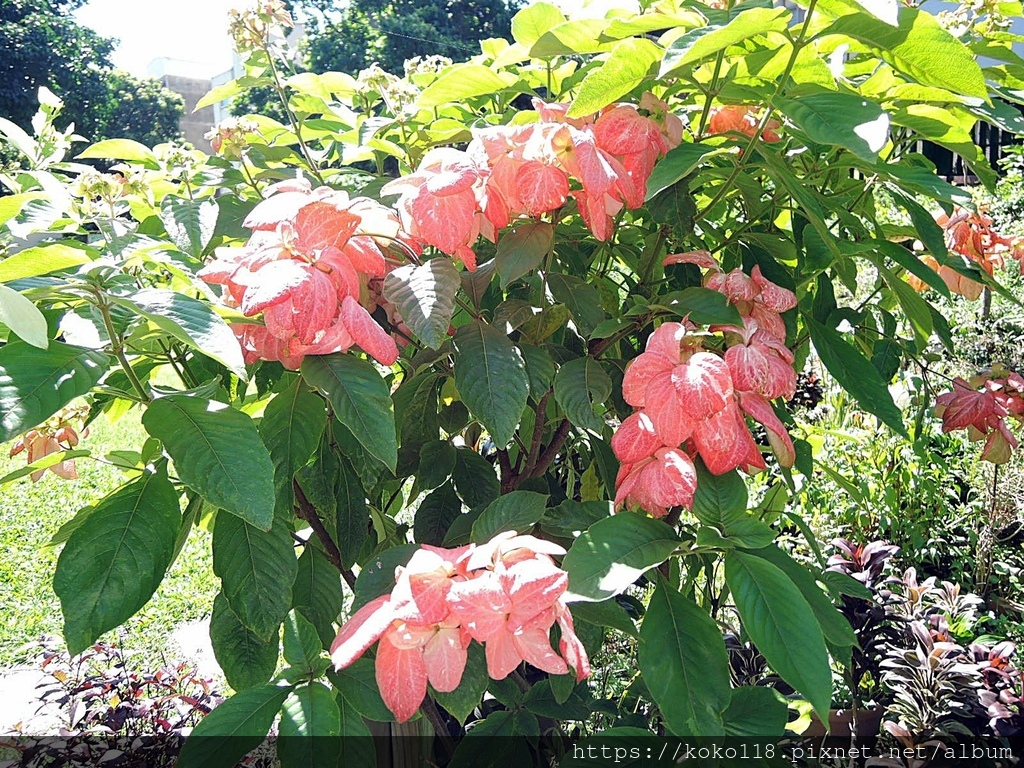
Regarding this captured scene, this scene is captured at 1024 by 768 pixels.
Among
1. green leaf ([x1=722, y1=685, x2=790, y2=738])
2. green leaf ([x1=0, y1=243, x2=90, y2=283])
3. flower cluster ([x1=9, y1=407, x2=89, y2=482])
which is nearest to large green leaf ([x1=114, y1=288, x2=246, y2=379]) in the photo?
green leaf ([x1=0, y1=243, x2=90, y2=283])

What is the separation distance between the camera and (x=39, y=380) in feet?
1.94

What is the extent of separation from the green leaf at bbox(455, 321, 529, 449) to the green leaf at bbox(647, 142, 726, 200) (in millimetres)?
190

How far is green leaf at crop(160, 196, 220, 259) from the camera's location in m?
0.85

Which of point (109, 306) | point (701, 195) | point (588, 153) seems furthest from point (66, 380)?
point (701, 195)

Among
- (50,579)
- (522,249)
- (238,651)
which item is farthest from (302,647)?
(50,579)

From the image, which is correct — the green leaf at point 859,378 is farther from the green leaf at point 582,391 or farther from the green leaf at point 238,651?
the green leaf at point 238,651

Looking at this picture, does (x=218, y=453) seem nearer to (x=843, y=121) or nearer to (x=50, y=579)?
(x=843, y=121)

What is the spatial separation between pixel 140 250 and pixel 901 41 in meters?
0.64

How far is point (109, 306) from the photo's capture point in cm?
67

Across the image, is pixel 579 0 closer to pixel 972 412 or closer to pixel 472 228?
pixel 472 228

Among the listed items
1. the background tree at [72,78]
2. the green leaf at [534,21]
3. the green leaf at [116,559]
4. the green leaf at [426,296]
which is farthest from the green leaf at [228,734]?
the background tree at [72,78]

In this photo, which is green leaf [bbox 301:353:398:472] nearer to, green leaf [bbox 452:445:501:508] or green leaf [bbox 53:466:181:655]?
green leaf [bbox 53:466:181:655]

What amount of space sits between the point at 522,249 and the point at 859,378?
38 centimetres

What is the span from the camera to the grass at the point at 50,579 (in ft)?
10.2
